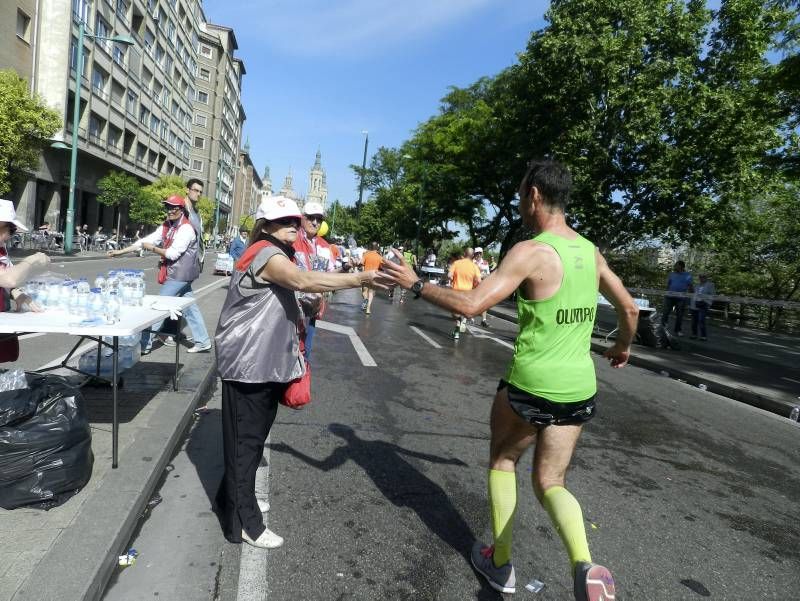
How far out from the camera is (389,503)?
3.69m

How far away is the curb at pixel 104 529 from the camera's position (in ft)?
7.70

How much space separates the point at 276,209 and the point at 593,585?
220 centimetres

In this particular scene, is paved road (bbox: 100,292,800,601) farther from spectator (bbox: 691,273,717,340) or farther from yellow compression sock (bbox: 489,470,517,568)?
spectator (bbox: 691,273,717,340)

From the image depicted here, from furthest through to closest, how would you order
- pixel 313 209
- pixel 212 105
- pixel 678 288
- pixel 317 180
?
pixel 317 180, pixel 212 105, pixel 678 288, pixel 313 209

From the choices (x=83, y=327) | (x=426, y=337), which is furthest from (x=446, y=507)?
(x=426, y=337)

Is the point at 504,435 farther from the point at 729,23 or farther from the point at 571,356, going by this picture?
the point at 729,23

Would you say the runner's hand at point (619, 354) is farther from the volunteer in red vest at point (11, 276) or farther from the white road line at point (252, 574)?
the volunteer in red vest at point (11, 276)

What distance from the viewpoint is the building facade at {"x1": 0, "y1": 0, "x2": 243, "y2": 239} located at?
29.9 metres

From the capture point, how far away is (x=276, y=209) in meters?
3.02

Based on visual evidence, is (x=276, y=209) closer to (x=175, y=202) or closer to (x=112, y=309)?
(x=112, y=309)

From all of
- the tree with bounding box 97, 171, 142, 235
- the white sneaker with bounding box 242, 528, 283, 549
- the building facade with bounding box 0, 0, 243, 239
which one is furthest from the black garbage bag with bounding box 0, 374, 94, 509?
the tree with bounding box 97, 171, 142, 235

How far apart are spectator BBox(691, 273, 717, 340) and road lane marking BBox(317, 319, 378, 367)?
929 centimetres

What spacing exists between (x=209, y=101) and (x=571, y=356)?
3282 inches

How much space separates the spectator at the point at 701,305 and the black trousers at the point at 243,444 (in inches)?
569
